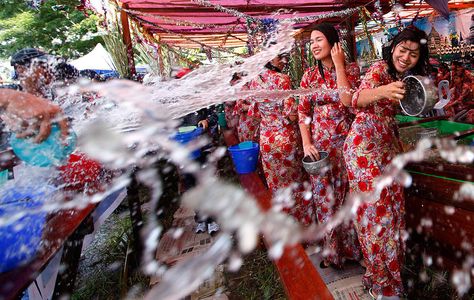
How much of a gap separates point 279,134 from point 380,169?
3.80 feet

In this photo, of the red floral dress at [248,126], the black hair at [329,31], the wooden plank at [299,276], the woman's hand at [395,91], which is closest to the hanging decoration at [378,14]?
the red floral dress at [248,126]

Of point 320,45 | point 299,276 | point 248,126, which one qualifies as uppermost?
point 320,45

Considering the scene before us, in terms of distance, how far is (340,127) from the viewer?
2.63 m

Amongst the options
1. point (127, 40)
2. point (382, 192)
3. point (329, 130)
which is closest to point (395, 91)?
point (382, 192)

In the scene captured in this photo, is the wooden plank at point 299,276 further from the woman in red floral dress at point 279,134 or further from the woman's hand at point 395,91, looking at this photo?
the woman in red floral dress at point 279,134

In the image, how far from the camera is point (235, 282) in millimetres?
2877

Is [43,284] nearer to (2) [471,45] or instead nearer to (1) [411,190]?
(1) [411,190]

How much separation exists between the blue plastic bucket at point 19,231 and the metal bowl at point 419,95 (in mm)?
2258

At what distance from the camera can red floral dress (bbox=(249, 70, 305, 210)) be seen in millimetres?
3080

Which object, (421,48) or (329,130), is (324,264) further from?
(421,48)

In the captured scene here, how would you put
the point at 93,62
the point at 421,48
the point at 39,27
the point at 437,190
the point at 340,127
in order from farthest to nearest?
the point at 39,27
the point at 93,62
the point at 340,127
the point at 437,190
the point at 421,48

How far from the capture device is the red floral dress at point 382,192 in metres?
2.11

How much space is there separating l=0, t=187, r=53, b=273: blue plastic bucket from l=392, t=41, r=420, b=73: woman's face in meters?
2.36

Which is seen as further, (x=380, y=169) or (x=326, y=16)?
(x=326, y=16)
